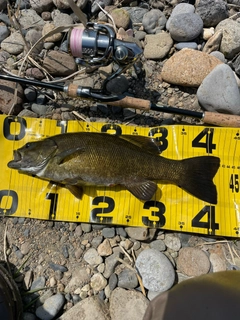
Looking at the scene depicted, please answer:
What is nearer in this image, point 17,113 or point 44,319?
point 44,319

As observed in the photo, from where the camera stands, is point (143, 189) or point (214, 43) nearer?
point (143, 189)

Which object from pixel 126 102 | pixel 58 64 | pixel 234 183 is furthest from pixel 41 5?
pixel 234 183

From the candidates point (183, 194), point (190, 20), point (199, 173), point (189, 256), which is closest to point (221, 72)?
point (190, 20)

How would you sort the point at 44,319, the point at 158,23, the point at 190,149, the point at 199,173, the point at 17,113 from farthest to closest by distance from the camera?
the point at 158,23, the point at 17,113, the point at 190,149, the point at 199,173, the point at 44,319

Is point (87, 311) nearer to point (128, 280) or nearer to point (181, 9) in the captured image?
point (128, 280)

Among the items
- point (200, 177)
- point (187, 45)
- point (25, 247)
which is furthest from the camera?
point (187, 45)

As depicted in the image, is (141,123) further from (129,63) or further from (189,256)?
(189,256)
